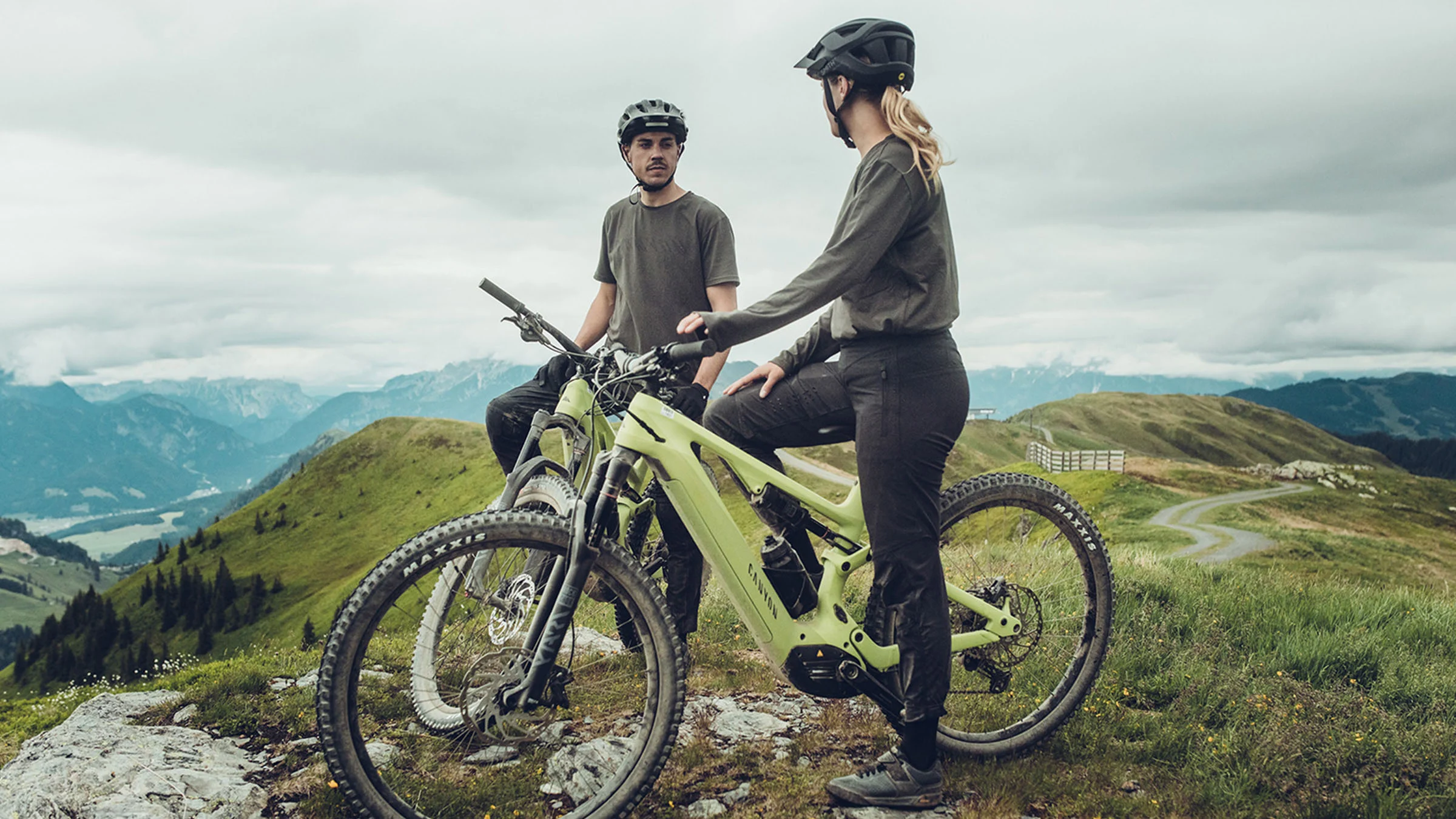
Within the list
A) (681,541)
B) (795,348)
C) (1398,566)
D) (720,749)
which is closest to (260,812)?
(720,749)

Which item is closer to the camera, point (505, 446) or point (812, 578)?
point (812, 578)

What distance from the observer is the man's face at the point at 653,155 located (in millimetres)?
6043

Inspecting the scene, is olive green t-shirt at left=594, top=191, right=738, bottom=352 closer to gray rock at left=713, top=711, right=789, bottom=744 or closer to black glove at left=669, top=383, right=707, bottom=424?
black glove at left=669, top=383, right=707, bottom=424

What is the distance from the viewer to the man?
580 centimetres

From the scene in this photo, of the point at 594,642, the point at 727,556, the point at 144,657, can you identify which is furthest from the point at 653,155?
the point at 144,657

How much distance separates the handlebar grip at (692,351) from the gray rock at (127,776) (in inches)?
121

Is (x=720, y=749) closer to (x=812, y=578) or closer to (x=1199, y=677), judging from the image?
(x=812, y=578)

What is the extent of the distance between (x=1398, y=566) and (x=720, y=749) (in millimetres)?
48987

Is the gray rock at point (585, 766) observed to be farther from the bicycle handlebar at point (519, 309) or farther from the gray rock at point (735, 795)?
the bicycle handlebar at point (519, 309)

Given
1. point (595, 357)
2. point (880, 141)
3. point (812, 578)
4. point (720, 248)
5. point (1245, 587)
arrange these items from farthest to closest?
point (1245, 587), point (720, 248), point (595, 357), point (812, 578), point (880, 141)

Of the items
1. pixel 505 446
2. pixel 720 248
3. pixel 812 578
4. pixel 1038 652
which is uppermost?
pixel 720 248

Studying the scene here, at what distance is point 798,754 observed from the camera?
4.86 meters

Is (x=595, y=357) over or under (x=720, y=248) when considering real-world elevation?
under

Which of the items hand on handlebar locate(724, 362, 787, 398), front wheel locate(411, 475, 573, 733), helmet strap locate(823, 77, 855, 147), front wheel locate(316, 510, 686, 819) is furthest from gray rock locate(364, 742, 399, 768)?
helmet strap locate(823, 77, 855, 147)
